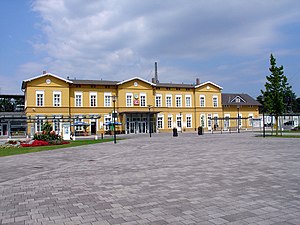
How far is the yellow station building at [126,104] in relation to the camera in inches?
1919

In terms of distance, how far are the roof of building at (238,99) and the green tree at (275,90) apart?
33935 mm

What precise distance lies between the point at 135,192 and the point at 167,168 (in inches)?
157

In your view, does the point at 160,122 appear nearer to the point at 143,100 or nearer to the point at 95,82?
the point at 143,100

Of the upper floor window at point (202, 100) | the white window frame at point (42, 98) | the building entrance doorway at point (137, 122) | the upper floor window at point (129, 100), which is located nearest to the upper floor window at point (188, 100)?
the upper floor window at point (202, 100)

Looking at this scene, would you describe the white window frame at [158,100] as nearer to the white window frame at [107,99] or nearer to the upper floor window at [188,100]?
the upper floor window at [188,100]

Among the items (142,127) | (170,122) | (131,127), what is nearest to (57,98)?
(131,127)

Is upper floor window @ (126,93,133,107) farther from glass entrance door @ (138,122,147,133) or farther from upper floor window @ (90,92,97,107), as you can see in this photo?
upper floor window @ (90,92,97,107)

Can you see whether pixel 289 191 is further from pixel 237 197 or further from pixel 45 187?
pixel 45 187

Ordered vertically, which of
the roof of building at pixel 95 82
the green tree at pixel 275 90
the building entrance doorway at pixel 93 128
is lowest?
the building entrance doorway at pixel 93 128

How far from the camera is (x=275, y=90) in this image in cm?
3219

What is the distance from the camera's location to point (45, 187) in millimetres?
8406

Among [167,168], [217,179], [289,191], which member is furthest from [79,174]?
[289,191]

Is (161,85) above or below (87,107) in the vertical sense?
above

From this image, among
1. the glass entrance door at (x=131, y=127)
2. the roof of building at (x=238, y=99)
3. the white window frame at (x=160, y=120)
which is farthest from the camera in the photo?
the roof of building at (x=238, y=99)
